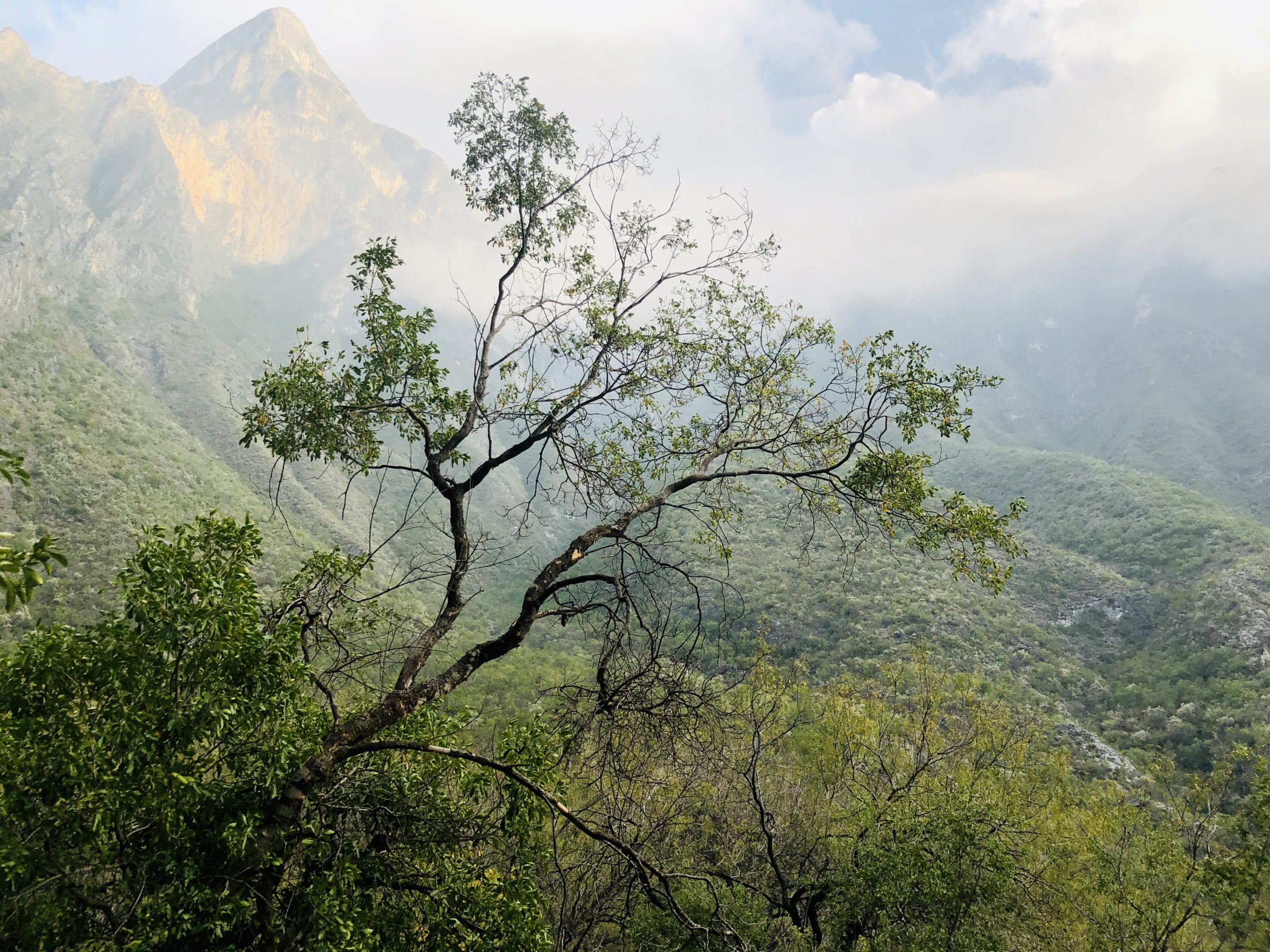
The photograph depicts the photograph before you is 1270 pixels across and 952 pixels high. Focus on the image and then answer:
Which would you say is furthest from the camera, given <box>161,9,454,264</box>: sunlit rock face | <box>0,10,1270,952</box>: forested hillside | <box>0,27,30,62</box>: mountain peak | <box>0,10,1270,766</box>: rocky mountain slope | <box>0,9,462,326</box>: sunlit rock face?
<box>161,9,454,264</box>: sunlit rock face

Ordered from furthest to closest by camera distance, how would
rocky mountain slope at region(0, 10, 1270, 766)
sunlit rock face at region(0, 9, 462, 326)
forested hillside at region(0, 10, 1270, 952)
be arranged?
sunlit rock face at region(0, 9, 462, 326), rocky mountain slope at region(0, 10, 1270, 766), forested hillside at region(0, 10, 1270, 952)

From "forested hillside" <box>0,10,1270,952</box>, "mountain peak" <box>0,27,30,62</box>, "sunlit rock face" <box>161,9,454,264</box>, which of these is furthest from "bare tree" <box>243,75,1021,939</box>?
"mountain peak" <box>0,27,30,62</box>

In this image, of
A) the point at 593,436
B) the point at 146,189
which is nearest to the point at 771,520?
the point at 593,436

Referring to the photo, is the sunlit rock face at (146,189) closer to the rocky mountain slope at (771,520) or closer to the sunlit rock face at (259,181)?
the sunlit rock face at (259,181)

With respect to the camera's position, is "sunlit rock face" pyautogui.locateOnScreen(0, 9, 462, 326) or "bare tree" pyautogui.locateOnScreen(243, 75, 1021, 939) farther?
"sunlit rock face" pyautogui.locateOnScreen(0, 9, 462, 326)

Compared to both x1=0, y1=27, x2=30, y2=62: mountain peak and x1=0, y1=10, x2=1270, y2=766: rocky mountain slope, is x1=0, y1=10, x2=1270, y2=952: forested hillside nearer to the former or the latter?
x1=0, y1=10, x2=1270, y2=766: rocky mountain slope

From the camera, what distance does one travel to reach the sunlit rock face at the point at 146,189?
84875 mm

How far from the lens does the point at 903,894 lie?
863 centimetres

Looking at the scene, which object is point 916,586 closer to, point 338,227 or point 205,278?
point 205,278

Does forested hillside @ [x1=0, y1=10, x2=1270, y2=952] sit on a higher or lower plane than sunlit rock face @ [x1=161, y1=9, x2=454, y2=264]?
lower

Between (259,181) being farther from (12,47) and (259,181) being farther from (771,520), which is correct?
(771,520)

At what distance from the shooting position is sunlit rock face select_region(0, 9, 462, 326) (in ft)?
278

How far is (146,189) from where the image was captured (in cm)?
11475

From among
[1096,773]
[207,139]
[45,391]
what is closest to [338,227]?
[207,139]
